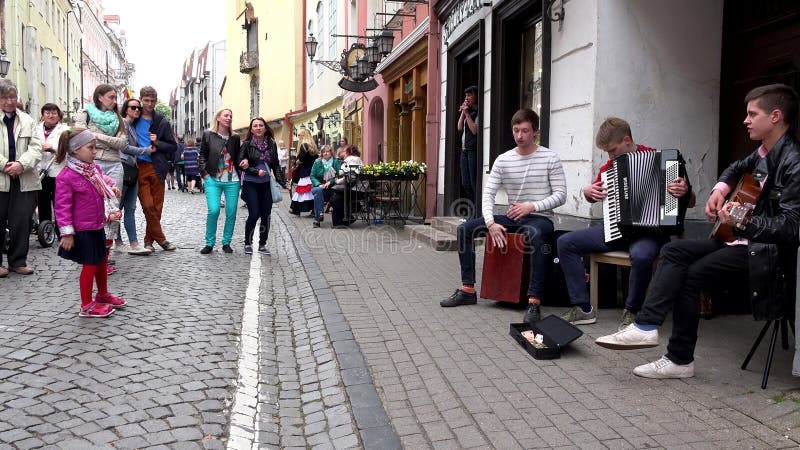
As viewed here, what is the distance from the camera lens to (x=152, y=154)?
357 inches

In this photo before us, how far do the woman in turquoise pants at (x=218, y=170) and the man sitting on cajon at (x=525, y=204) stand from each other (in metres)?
4.03

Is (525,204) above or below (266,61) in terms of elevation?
below

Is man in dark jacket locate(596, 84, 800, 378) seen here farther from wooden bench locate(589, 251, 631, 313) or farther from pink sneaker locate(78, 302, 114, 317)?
pink sneaker locate(78, 302, 114, 317)

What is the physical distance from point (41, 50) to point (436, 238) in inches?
1203

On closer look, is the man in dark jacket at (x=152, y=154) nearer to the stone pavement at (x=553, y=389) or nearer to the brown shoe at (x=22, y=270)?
the brown shoe at (x=22, y=270)

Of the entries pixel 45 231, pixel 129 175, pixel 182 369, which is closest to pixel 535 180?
pixel 182 369

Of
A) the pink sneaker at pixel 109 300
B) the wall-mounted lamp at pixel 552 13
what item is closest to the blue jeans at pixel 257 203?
the pink sneaker at pixel 109 300

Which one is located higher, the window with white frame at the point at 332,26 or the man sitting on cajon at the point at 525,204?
the window with white frame at the point at 332,26

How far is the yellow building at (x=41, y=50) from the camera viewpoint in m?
28.3

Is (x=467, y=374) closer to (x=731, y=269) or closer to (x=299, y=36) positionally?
(x=731, y=269)

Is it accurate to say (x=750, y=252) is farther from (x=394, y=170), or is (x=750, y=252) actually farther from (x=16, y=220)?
(x=394, y=170)

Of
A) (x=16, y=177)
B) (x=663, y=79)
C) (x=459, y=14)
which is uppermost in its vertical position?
(x=459, y=14)

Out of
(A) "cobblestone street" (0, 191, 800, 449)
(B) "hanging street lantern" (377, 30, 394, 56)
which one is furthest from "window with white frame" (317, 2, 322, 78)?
(A) "cobblestone street" (0, 191, 800, 449)

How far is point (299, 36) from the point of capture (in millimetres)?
36312
